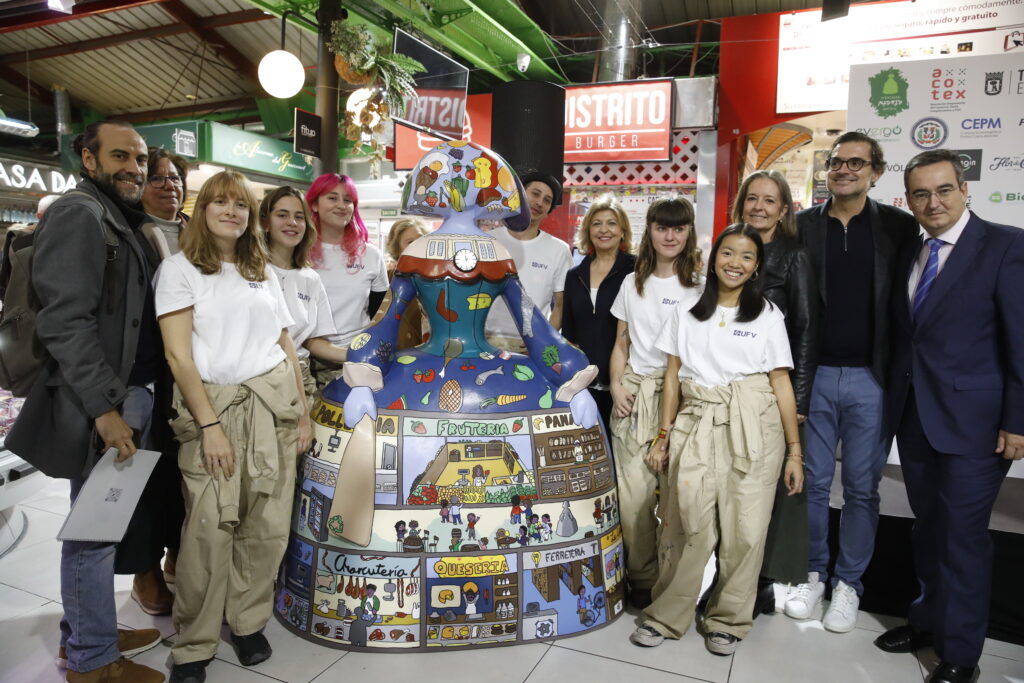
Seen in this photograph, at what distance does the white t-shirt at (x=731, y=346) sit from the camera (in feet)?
7.84

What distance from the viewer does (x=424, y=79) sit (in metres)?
5.57

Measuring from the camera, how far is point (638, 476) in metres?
2.67

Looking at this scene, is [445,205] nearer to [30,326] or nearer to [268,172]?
[30,326]

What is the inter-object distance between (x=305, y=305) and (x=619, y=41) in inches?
217

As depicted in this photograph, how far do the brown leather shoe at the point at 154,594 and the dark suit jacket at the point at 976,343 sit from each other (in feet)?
9.36

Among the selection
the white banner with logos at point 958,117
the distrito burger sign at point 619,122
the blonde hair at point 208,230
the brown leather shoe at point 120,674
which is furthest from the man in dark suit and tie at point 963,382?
the distrito burger sign at point 619,122

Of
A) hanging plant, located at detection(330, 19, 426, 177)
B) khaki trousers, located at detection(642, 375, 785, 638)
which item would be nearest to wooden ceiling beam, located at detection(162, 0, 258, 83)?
hanging plant, located at detection(330, 19, 426, 177)

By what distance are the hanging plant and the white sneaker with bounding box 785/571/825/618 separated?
4.45 metres

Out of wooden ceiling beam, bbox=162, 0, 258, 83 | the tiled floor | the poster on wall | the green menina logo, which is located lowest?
the tiled floor

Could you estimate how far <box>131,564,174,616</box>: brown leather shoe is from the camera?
105 inches

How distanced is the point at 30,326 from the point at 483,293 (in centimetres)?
138

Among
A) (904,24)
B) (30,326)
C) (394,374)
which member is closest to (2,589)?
(30,326)

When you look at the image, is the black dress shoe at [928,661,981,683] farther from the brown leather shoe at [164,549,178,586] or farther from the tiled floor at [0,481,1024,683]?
the brown leather shoe at [164,549,178,586]

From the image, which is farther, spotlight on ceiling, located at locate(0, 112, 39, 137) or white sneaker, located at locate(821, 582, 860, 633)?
spotlight on ceiling, located at locate(0, 112, 39, 137)
